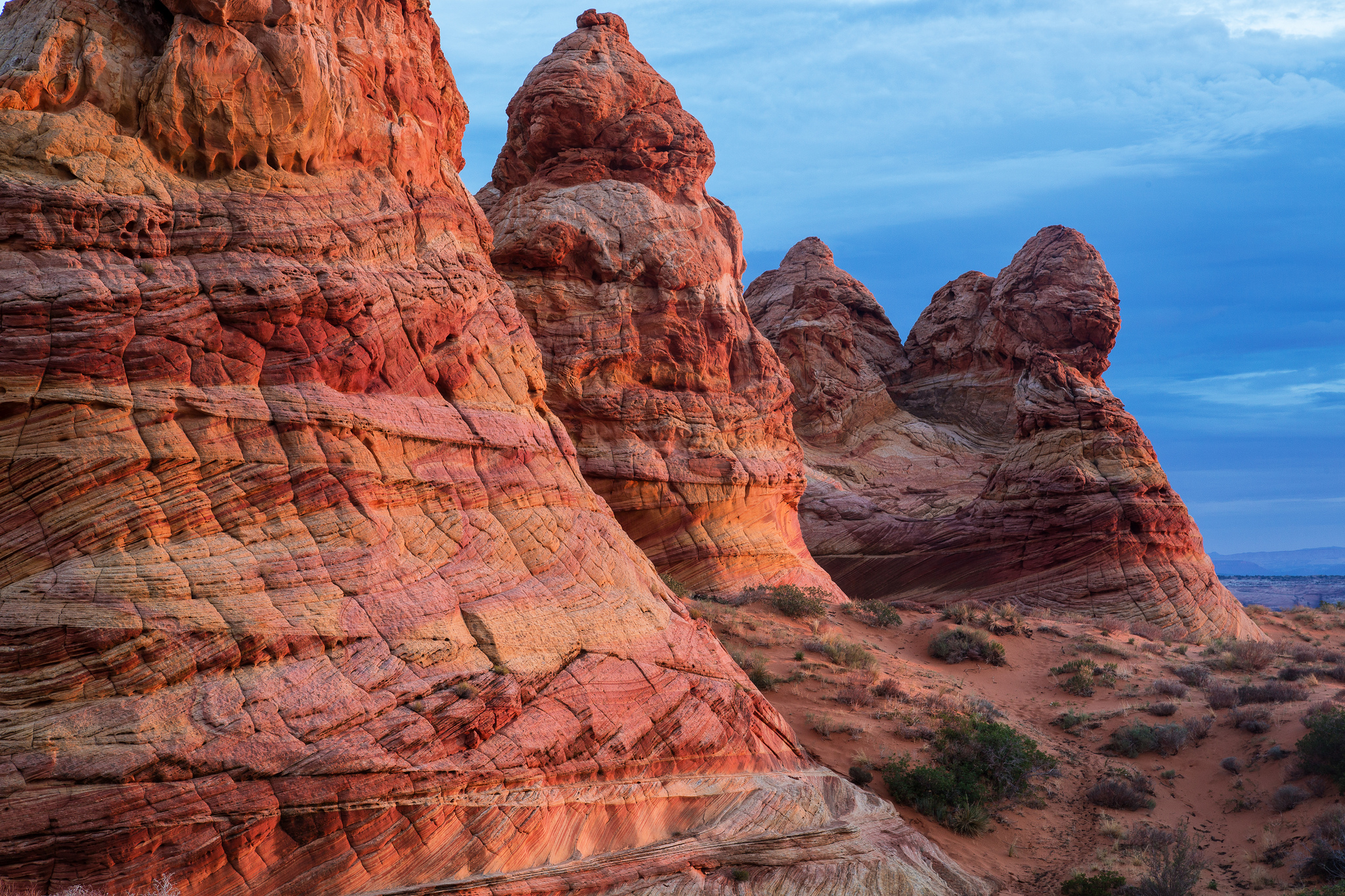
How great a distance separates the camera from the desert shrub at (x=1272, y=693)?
19.7 meters

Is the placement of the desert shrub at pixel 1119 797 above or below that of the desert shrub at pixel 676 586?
below

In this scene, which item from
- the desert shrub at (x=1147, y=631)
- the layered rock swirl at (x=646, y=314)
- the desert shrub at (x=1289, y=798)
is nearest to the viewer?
the desert shrub at (x=1289, y=798)

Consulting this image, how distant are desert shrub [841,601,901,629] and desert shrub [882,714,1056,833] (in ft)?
28.2

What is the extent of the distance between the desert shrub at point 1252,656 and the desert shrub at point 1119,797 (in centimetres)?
944

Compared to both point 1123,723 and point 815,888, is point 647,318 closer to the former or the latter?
point 1123,723

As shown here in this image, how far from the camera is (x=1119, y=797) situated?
55.4 feet

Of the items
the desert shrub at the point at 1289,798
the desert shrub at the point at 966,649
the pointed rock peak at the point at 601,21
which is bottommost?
the desert shrub at the point at 1289,798

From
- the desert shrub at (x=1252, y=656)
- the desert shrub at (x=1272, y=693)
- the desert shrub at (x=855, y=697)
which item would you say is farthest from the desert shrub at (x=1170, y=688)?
the desert shrub at (x=855, y=697)

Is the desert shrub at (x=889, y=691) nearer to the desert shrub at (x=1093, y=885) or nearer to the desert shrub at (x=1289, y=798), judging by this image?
the desert shrub at (x=1093, y=885)

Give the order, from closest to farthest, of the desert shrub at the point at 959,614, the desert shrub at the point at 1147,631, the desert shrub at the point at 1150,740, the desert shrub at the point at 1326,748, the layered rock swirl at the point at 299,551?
the layered rock swirl at the point at 299,551
the desert shrub at the point at 1326,748
the desert shrub at the point at 1150,740
the desert shrub at the point at 959,614
the desert shrub at the point at 1147,631

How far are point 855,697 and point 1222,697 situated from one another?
8.28 m

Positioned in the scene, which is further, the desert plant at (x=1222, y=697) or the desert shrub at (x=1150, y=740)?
the desert plant at (x=1222, y=697)

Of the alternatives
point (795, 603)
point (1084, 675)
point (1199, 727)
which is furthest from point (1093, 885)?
point (795, 603)

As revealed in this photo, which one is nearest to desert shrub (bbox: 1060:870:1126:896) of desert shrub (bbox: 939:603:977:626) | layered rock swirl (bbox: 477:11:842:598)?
desert shrub (bbox: 939:603:977:626)
